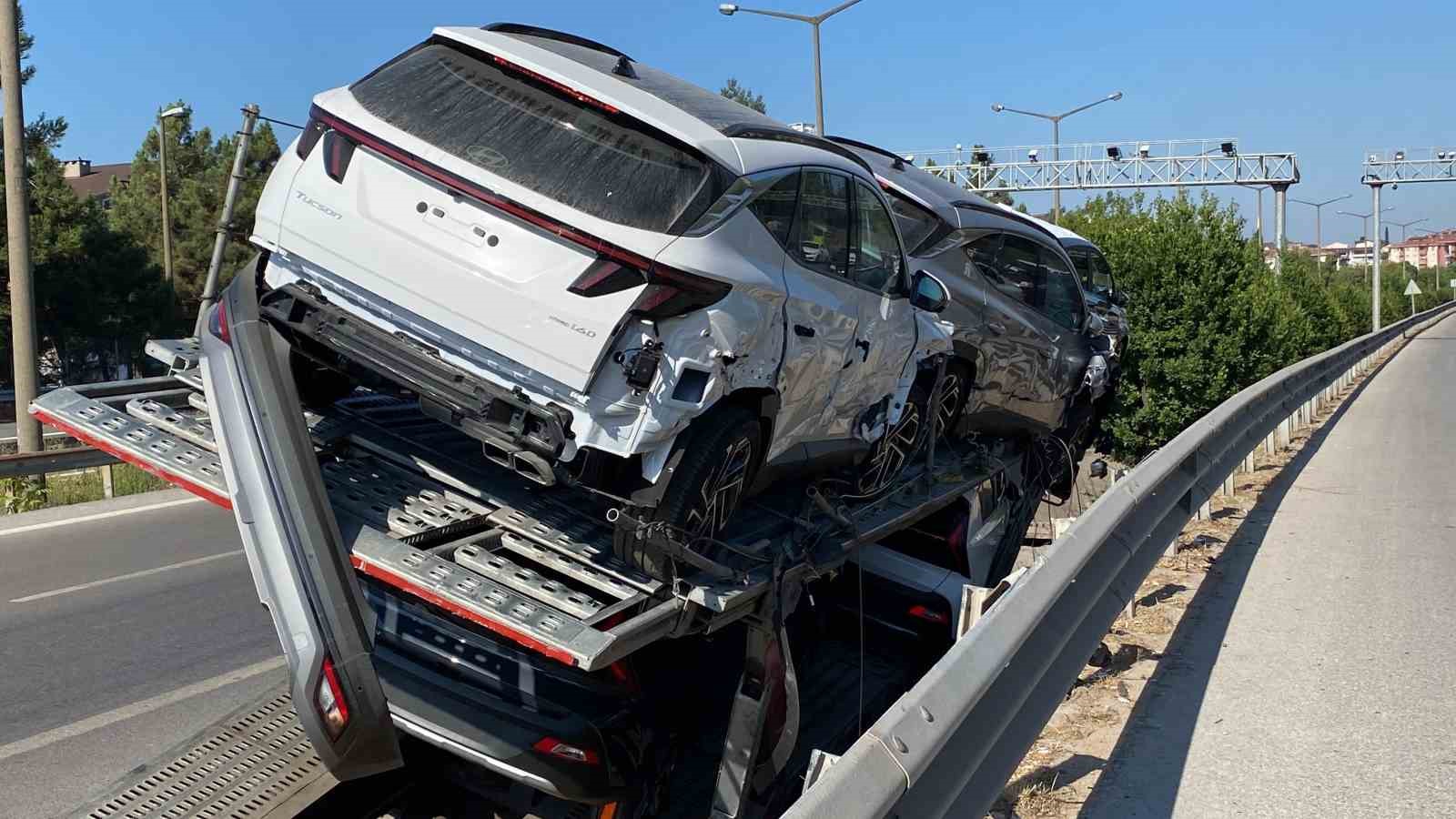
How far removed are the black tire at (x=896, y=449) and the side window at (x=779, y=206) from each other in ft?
5.60

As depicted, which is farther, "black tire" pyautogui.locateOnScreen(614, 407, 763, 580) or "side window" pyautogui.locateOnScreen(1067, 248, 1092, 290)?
"side window" pyautogui.locateOnScreen(1067, 248, 1092, 290)

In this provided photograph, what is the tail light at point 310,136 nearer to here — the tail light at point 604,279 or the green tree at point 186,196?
the tail light at point 604,279

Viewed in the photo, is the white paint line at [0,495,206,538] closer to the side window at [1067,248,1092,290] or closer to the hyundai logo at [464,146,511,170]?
the hyundai logo at [464,146,511,170]

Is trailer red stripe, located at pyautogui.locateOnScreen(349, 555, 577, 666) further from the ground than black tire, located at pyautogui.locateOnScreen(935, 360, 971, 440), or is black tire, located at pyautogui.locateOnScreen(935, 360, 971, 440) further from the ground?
black tire, located at pyautogui.locateOnScreen(935, 360, 971, 440)

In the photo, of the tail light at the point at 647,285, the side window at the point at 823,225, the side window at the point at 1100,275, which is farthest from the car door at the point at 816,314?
the side window at the point at 1100,275

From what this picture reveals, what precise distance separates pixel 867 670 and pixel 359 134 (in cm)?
334

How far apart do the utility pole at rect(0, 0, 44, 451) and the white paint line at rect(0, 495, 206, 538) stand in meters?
1.84

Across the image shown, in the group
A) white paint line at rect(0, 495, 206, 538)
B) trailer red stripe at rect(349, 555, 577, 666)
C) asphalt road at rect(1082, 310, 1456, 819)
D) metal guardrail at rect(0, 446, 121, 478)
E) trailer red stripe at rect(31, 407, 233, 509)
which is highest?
trailer red stripe at rect(31, 407, 233, 509)

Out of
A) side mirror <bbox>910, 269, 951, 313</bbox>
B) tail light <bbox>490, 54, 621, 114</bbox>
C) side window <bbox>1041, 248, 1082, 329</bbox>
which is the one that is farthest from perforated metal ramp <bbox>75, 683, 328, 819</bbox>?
side window <bbox>1041, 248, 1082, 329</bbox>

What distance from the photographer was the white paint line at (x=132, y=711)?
5.91m

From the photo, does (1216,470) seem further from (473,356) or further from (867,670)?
(473,356)

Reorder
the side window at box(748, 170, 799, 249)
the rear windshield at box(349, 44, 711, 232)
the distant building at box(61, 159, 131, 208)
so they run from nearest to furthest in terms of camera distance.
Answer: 1. the rear windshield at box(349, 44, 711, 232)
2. the side window at box(748, 170, 799, 249)
3. the distant building at box(61, 159, 131, 208)

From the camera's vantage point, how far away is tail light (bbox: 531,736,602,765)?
403 centimetres

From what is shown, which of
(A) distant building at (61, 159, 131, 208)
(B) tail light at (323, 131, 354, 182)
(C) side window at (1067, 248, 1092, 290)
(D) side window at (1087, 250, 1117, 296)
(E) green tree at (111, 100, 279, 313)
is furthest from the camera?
(A) distant building at (61, 159, 131, 208)
